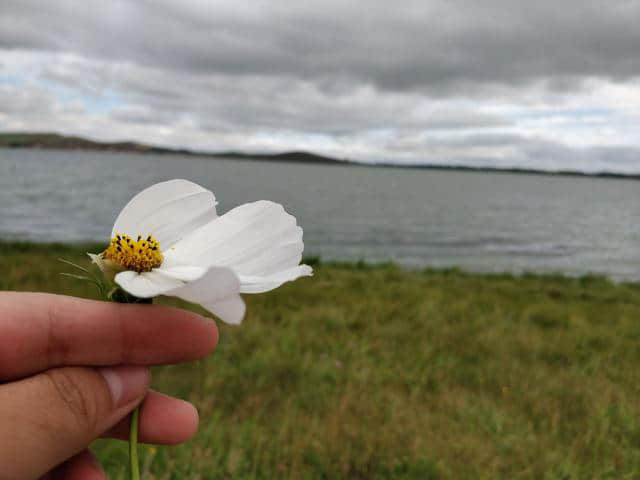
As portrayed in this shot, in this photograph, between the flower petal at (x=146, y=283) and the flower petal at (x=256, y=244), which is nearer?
the flower petal at (x=146, y=283)

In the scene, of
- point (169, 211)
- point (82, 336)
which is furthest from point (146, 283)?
point (82, 336)

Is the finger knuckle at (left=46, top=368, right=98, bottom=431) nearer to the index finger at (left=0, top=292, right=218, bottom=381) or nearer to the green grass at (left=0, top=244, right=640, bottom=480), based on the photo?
the index finger at (left=0, top=292, right=218, bottom=381)

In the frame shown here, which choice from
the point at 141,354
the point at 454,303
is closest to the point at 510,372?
the point at 454,303

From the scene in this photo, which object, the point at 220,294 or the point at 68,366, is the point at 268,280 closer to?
the point at 220,294

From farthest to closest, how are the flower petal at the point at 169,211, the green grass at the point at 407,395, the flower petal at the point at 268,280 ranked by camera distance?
the green grass at the point at 407,395 → the flower petal at the point at 169,211 → the flower petal at the point at 268,280

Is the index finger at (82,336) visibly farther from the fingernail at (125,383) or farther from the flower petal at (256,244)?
the flower petal at (256,244)

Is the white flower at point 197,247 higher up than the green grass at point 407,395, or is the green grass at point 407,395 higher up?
the white flower at point 197,247

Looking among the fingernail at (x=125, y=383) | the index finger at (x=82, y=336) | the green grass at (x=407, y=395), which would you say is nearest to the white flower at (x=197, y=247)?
the index finger at (x=82, y=336)
